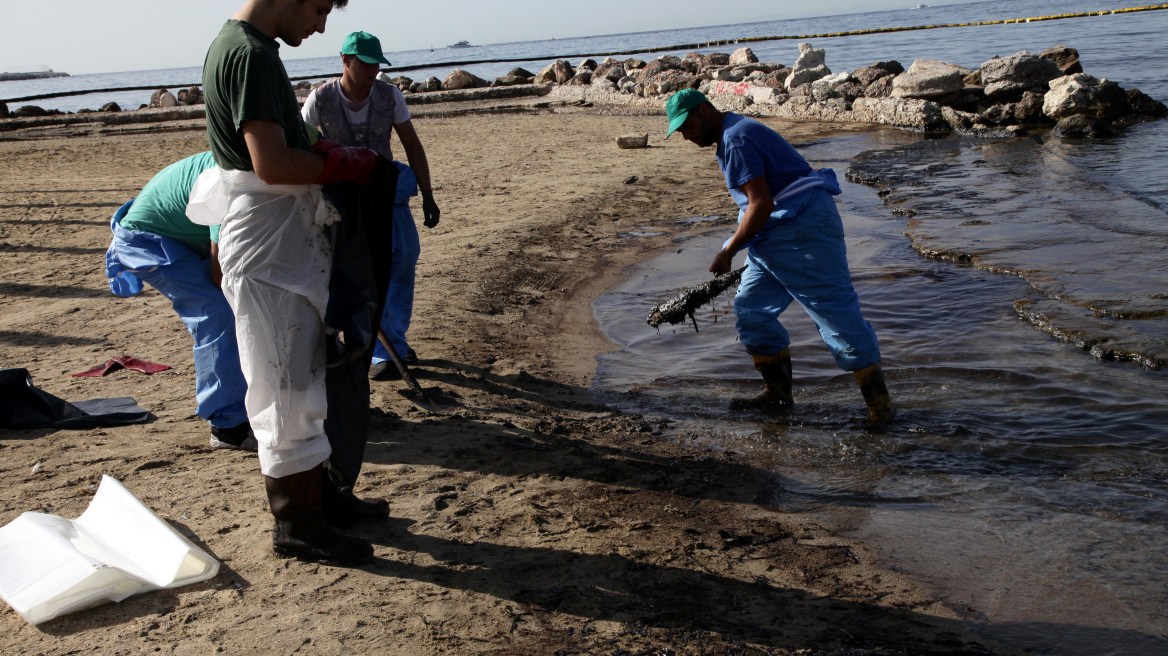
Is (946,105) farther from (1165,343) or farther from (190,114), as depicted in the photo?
(190,114)

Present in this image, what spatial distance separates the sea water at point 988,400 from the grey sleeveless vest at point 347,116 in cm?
189

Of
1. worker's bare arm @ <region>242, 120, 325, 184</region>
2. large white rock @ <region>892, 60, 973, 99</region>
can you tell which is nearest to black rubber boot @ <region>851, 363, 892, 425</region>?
worker's bare arm @ <region>242, 120, 325, 184</region>

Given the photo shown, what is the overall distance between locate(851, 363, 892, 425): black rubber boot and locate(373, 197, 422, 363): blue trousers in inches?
94.7

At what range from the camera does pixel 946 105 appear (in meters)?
15.7

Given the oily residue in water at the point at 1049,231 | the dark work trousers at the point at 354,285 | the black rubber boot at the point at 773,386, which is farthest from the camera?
the oily residue in water at the point at 1049,231

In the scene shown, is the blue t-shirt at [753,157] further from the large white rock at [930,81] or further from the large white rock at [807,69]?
the large white rock at [807,69]

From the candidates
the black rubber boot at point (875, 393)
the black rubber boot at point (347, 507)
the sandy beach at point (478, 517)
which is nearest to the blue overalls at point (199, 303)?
the sandy beach at point (478, 517)

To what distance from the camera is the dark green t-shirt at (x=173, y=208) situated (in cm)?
355

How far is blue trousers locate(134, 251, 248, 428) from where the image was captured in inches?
144

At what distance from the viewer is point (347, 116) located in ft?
15.0

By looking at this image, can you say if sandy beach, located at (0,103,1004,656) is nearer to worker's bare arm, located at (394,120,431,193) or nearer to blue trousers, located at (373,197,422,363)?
blue trousers, located at (373,197,422,363)

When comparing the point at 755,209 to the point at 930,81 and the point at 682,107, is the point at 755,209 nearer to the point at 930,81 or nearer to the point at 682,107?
the point at 682,107

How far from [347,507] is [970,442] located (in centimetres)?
284

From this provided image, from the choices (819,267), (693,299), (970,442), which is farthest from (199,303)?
(970,442)
